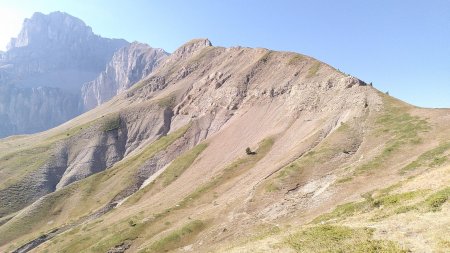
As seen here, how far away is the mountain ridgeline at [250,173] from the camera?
124 ft

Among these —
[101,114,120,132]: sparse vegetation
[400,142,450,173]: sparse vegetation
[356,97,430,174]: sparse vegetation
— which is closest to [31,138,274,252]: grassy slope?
[356,97,430,174]: sparse vegetation

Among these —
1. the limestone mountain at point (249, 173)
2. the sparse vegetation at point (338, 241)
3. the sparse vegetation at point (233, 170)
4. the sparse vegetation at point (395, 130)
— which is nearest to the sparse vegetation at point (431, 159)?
the limestone mountain at point (249, 173)

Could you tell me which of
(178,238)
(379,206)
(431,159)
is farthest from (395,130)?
(178,238)

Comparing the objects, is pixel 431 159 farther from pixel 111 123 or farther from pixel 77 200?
pixel 111 123

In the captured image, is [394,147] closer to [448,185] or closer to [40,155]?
[448,185]

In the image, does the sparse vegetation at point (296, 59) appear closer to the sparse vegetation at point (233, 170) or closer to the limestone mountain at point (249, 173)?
the limestone mountain at point (249, 173)

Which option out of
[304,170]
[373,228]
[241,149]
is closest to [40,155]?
[241,149]

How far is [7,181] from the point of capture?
15388 centimetres

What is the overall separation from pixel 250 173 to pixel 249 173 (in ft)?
1.58

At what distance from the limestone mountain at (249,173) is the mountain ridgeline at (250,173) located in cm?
35

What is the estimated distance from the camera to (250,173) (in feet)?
291

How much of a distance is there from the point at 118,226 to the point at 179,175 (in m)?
34.8

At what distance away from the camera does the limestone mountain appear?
124 ft

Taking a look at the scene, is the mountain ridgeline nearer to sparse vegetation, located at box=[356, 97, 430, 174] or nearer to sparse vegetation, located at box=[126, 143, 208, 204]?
sparse vegetation, located at box=[356, 97, 430, 174]
